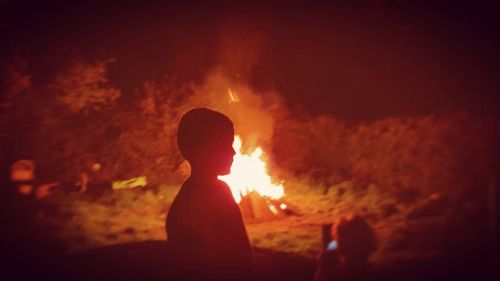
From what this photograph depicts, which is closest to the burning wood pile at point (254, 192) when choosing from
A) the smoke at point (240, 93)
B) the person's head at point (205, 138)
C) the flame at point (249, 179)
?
the flame at point (249, 179)

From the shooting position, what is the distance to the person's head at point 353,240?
12.4 feet

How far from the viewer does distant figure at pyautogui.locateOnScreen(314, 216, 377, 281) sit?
11.8 ft

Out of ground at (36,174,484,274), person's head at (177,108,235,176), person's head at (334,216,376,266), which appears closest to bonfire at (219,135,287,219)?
ground at (36,174,484,274)

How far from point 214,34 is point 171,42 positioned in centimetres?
101

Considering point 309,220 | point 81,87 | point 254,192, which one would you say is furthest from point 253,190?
point 81,87

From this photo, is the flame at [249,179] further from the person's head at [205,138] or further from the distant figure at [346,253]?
the person's head at [205,138]

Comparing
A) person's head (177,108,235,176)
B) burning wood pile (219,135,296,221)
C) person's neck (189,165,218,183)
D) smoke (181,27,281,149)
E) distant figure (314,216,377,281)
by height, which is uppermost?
smoke (181,27,281,149)

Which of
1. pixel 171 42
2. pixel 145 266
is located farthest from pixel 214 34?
pixel 145 266

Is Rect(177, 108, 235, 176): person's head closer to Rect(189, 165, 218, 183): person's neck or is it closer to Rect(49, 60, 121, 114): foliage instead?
Rect(189, 165, 218, 183): person's neck

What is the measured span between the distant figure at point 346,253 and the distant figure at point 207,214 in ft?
4.48

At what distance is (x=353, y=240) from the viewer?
3875mm

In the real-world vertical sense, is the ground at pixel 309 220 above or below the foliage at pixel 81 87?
below

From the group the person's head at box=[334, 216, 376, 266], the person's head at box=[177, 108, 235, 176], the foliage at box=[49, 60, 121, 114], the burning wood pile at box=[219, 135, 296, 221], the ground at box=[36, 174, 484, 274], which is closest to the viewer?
the person's head at box=[177, 108, 235, 176]

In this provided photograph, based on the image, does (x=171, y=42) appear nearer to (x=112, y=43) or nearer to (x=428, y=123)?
(x=112, y=43)
